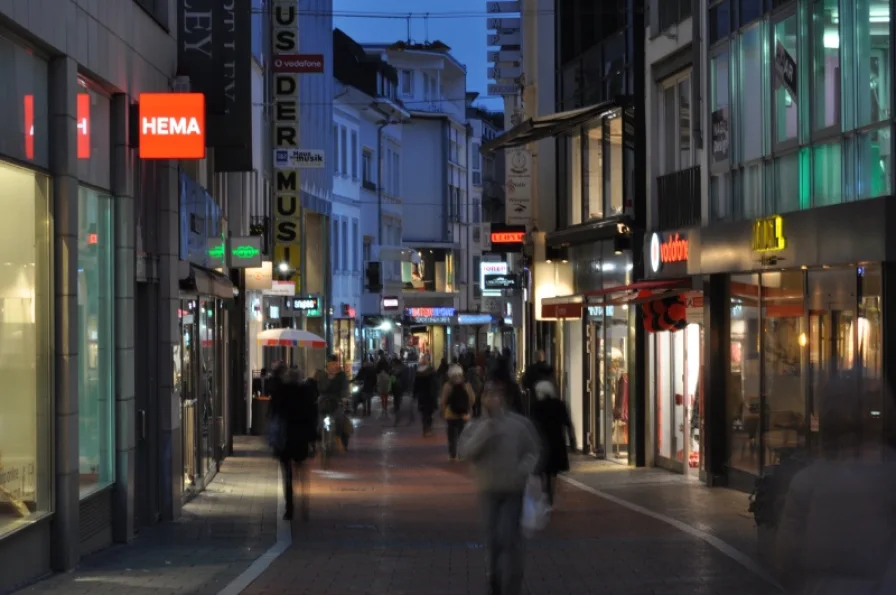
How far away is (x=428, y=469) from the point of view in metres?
27.6

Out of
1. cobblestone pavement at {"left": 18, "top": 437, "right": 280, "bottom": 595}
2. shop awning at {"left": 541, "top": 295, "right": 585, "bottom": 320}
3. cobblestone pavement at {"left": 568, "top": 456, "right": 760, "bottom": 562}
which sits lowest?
cobblestone pavement at {"left": 568, "top": 456, "right": 760, "bottom": 562}

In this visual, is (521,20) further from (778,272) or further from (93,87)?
(93,87)

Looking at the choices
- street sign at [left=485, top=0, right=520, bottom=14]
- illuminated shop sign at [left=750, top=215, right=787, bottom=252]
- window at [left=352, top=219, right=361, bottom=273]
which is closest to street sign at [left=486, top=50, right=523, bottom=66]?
street sign at [left=485, top=0, right=520, bottom=14]

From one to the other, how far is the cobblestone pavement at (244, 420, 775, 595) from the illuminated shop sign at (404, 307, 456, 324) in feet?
200

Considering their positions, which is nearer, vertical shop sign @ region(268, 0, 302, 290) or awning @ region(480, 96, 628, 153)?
awning @ region(480, 96, 628, 153)

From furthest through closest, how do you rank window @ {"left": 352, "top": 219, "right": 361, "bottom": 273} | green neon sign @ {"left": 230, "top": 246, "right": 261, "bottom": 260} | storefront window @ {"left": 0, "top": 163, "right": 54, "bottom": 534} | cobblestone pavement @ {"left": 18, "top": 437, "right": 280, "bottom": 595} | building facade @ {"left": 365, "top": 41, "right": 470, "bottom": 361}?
building facade @ {"left": 365, "top": 41, "right": 470, "bottom": 361} < window @ {"left": 352, "top": 219, "right": 361, "bottom": 273} < green neon sign @ {"left": 230, "top": 246, "right": 261, "bottom": 260} < cobblestone pavement @ {"left": 18, "top": 437, "right": 280, "bottom": 595} < storefront window @ {"left": 0, "top": 163, "right": 54, "bottom": 534}

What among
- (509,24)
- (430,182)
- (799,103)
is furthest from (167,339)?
(430,182)

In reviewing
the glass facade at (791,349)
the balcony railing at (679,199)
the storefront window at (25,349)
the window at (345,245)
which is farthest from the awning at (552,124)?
the window at (345,245)

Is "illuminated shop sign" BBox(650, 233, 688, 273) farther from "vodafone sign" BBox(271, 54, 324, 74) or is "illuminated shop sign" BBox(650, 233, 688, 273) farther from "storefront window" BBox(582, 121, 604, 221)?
"vodafone sign" BBox(271, 54, 324, 74)

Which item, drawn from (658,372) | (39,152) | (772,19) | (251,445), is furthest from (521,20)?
(39,152)

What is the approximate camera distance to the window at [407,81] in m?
89.4

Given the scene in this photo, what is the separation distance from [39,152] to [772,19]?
10363 mm

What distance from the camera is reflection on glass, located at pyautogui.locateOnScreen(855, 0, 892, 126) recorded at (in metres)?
16.5

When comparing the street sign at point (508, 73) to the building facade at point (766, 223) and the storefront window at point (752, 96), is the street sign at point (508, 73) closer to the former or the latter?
the building facade at point (766, 223)
